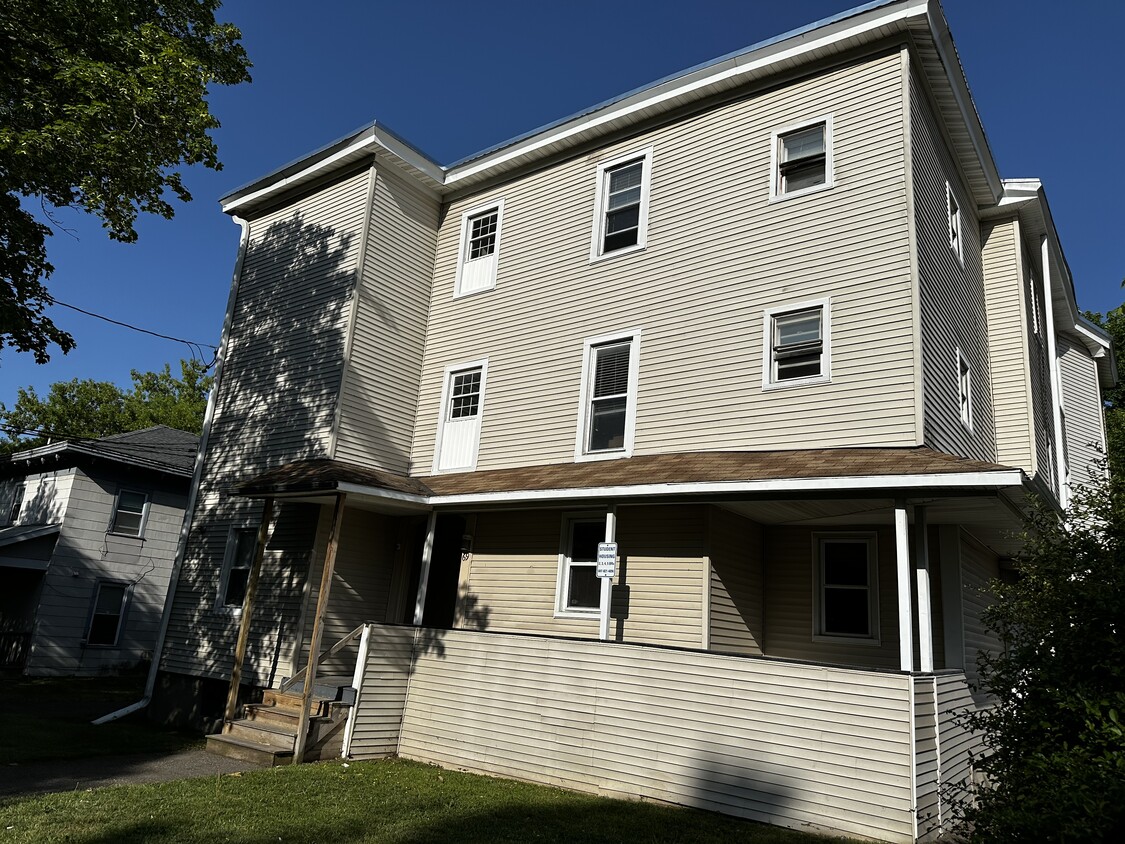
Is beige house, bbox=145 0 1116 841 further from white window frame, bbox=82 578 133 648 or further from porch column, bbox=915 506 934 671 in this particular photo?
white window frame, bbox=82 578 133 648

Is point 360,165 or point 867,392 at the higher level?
point 360,165

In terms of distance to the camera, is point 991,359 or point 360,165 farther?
point 360,165

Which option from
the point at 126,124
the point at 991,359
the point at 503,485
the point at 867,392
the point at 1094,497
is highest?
the point at 126,124

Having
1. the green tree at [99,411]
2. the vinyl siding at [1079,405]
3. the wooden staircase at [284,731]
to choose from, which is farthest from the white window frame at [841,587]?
the green tree at [99,411]

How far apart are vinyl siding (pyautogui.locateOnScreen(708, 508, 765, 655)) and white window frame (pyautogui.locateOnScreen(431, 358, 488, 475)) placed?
4.80 meters

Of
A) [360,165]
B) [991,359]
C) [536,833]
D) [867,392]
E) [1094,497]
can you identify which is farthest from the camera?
[360,165]

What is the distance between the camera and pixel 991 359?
1425 cm

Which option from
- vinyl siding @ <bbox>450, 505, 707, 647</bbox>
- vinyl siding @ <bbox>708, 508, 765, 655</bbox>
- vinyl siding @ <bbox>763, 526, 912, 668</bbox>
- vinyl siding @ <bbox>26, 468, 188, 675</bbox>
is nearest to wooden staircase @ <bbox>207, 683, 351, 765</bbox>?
vinyl siding @ <bbox>450, 505, 707, 647</bbox>

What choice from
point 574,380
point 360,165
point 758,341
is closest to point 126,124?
point 360,165

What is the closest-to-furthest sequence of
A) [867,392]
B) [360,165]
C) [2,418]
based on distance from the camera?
[867,392]
[360,165]
[2,418]

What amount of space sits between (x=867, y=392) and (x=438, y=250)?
30.2 ft

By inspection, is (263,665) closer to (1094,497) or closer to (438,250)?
(438,250)

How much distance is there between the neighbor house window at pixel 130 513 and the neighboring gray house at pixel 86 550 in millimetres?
25

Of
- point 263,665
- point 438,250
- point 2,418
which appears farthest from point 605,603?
point 2,418
